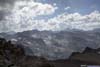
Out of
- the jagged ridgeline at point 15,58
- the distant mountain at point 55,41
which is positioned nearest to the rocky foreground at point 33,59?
the jagged ridgeline at point 15,58

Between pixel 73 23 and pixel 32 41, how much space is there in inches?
95.3

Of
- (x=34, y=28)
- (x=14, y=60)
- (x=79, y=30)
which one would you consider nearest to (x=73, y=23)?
(x=79, y=30)

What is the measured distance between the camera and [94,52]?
2488 centimetres

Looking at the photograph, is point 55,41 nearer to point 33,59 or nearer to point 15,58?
point 33,59

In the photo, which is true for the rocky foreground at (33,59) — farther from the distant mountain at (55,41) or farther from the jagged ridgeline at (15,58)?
the distant mountain at (55,41)

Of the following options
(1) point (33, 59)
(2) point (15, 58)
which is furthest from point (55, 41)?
(2) point (15, 58)

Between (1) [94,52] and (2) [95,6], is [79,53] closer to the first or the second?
(1) [94,52]

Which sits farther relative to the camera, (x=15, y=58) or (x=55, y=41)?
(x=55, y=41)

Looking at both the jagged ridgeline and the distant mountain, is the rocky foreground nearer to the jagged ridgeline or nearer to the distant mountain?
the jagged ridgeline

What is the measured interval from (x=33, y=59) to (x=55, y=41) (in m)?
1.56

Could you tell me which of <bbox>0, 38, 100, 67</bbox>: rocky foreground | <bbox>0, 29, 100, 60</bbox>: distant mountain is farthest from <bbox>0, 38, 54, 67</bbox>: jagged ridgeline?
<bbox>0, 29, 100, 60</bbox>: distant mountain

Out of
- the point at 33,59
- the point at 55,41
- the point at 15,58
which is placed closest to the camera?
the point at 15,58

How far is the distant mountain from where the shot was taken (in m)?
25.0

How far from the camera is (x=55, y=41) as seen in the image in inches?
990
